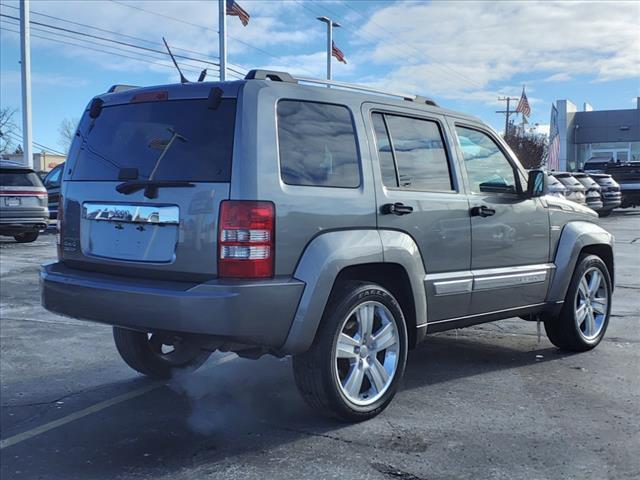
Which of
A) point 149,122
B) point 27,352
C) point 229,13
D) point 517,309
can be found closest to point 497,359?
point 517,309

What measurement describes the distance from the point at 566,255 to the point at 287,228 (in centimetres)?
293

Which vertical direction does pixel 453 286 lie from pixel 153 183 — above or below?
below

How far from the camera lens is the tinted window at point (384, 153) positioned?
172 inches

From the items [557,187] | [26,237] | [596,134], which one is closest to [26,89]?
[26,237]

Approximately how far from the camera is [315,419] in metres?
4.31

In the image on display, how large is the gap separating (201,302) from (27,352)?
129 inches

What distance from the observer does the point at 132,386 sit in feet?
16.7

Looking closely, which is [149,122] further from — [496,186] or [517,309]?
[517,309]

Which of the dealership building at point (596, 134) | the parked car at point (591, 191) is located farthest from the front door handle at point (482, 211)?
the dealership building at point (596, 134)

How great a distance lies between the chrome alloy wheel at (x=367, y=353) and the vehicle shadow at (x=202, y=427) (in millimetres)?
208

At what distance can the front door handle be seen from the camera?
4.85 m

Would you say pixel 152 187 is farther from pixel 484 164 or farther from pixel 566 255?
pixel 566 255

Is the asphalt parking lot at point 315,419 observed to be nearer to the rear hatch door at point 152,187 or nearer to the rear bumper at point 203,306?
the rear bumper at point 203,306

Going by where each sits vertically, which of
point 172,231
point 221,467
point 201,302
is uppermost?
point 172,231
